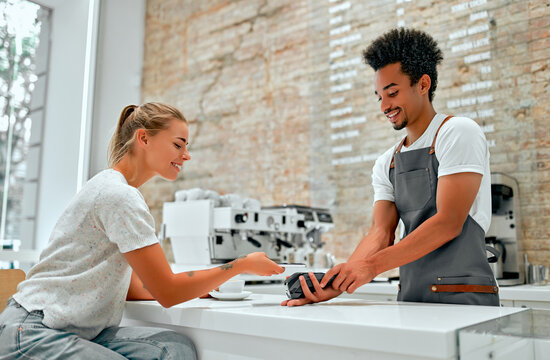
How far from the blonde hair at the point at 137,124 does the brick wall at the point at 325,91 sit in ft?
7.85

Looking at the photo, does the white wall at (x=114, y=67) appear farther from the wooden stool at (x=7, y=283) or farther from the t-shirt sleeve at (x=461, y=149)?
the t-shirt sleeve at (x=461, y=149)

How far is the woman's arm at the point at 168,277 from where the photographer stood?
1.27 meters

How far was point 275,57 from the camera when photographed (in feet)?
14.9

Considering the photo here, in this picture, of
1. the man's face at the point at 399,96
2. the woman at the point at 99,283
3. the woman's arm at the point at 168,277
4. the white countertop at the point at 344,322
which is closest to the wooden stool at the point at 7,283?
the woman at the point at 99,283

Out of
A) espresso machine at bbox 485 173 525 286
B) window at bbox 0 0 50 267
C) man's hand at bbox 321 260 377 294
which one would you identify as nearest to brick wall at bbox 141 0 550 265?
espresso machine at bbox 485 173 525 286

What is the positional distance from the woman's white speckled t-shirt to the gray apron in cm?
93

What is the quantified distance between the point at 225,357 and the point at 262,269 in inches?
11.0

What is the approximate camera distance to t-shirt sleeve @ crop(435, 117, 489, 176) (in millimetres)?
1525

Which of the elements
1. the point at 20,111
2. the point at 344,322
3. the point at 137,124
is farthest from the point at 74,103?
the point at 344,322

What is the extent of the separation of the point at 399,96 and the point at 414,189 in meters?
0.35

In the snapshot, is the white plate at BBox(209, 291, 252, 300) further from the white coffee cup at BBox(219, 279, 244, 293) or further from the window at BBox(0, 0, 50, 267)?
the window at BBox(0, 0, 50, 267)

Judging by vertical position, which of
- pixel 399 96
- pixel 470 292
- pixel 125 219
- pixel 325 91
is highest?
pixel 325 91

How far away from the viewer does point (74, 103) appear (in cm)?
454

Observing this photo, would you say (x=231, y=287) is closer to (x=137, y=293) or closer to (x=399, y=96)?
(x=137, y=293)
